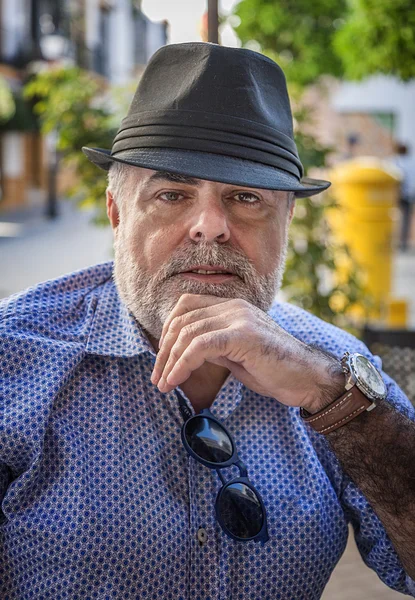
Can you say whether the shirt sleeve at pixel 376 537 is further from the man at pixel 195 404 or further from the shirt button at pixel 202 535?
the shirt button at pixel 202 535

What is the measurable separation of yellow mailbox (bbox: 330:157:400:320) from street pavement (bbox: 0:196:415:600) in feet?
2.60

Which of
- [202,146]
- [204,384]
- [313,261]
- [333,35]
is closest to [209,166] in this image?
[202,146]

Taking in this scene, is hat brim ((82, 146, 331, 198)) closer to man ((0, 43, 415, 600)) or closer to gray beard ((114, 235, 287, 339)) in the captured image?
man ((0, 43, 415, 600))

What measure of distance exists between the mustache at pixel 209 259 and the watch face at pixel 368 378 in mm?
333

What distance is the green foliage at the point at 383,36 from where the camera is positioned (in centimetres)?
509

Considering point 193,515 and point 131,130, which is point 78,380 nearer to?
point 193,515

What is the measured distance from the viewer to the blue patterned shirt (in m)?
1.72

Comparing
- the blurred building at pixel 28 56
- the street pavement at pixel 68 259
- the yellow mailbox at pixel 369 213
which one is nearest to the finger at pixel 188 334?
the street pavement at pixel 68 259

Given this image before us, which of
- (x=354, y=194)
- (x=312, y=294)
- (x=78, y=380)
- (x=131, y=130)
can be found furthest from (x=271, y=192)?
(x=354, y=194)

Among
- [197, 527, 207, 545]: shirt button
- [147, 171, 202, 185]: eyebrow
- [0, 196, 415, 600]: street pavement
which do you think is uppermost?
[147, 171, 202, 185]: eyebrow

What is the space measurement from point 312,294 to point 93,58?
1234 inches

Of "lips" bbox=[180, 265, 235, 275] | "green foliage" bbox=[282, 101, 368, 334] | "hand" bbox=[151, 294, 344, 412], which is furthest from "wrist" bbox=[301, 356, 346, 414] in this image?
"green foliage" bbox=[282, 101, 368, 334]

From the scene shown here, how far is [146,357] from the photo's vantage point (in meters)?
1.99

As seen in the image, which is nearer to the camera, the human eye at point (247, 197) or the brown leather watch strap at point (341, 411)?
the brown leather watch strap at point (341, 411)
